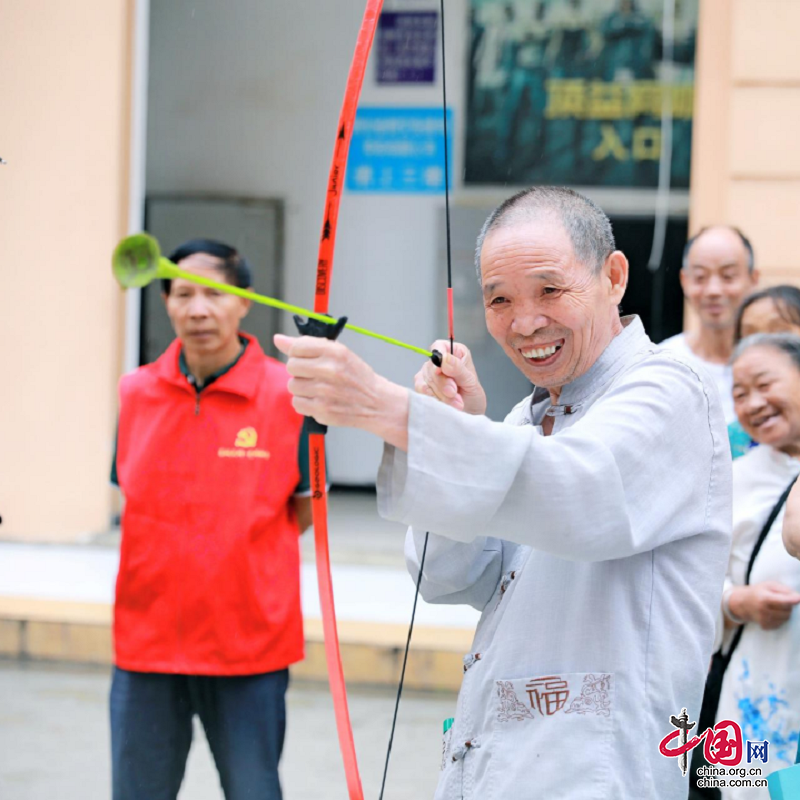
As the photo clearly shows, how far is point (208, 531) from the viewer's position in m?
2.62

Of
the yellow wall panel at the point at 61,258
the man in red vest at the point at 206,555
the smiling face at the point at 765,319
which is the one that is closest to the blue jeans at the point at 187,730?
the man in red vest at the point at 206,555

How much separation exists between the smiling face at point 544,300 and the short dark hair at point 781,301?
1582mm

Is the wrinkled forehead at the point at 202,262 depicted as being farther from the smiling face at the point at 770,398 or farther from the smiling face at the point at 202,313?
the smiling face at the point at 770,398

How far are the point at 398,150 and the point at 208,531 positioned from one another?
17.2 feet

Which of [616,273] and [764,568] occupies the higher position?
[616,273]

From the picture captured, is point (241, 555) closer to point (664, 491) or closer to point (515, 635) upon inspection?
point (515, 635)

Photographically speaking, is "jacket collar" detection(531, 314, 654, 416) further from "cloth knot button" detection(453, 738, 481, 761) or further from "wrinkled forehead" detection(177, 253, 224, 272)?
"wrinkled forehead" detection(177, 253, 224, 272)

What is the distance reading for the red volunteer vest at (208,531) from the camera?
2572mm

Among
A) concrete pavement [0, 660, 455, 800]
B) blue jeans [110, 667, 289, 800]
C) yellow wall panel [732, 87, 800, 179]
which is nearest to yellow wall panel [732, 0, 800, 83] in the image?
yellow wall panel [732, 87, 800, 179]

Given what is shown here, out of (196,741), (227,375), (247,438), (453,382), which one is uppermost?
(453,382)

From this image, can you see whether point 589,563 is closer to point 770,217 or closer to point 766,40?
point 770,217

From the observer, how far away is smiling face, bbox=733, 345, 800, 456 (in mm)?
2395

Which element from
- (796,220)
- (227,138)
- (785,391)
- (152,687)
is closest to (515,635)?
Answer: (785,391)

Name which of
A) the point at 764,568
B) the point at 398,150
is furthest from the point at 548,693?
the point at 398,150
